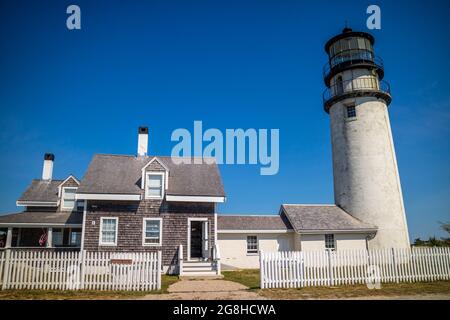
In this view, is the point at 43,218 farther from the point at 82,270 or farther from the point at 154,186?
the point at 82,270

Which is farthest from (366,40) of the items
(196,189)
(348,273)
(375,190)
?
(348,273)

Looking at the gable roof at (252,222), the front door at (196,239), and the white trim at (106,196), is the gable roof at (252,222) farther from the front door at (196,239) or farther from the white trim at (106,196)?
the white trim at (106,196)

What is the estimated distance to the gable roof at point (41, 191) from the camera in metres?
23.0

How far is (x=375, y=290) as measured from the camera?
11125 mm

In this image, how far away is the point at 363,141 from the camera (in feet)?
77.2

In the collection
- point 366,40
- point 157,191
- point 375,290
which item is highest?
point 366,40

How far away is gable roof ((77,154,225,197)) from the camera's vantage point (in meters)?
18.8

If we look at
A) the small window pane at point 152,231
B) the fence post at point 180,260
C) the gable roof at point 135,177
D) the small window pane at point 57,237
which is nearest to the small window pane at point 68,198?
the small window pane at point 57,237

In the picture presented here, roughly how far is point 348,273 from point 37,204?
2077 centimetres

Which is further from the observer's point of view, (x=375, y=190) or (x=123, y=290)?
(x=375, y=190)

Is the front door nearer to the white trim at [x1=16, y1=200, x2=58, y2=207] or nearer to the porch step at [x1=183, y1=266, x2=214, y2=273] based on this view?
the porch step at [x1=183, y1=266, x2=214, y2=273]

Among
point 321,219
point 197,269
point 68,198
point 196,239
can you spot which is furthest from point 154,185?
point 321,219

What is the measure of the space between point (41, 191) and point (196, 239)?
12.7 m
